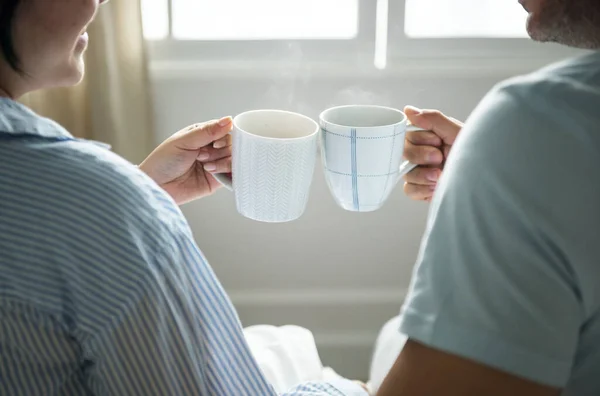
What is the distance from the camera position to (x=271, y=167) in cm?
101

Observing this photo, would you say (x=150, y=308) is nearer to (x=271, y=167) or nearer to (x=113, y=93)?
(x=271, y=167)

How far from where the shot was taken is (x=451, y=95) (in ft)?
5.53

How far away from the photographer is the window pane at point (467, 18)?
167 cm

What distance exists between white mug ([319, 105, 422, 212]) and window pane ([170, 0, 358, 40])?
1.93ft

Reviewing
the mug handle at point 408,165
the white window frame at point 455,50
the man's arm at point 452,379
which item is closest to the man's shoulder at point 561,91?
the man's arm at point 452,379

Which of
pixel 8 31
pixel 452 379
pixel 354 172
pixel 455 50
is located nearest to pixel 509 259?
pixel 452 379

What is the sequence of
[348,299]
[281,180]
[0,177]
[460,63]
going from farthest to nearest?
1. [348,299]
2. [460,63]
3. [281,180]
4. [0,177]

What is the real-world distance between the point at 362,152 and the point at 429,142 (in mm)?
157

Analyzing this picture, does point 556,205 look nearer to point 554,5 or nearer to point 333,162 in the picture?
point 554,5

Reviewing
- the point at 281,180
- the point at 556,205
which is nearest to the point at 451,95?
the point at 281,180

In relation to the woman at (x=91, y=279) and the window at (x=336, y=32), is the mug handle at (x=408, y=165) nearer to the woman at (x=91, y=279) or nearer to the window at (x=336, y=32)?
the woman at (x=91, y=279)

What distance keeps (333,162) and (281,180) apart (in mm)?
83

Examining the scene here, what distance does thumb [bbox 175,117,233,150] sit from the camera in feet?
3.68

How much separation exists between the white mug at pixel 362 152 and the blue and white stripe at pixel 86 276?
32 cm
